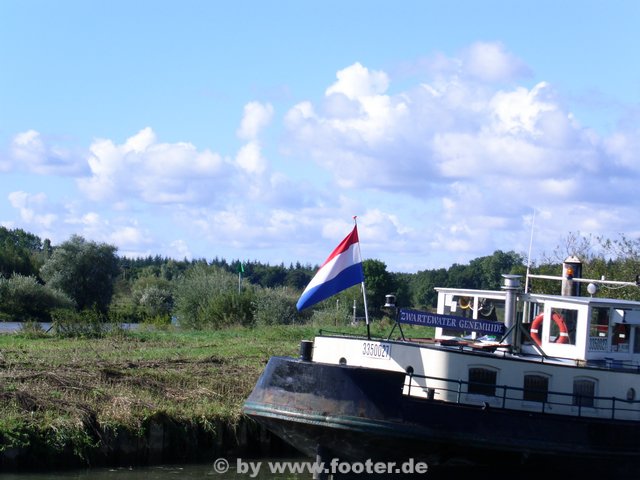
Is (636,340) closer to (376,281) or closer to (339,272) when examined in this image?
(339,272)

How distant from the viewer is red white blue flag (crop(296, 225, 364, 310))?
1569 cm

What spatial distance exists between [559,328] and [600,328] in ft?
2.43

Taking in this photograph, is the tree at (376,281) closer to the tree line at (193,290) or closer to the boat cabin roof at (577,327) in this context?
the tree line at (193,290)

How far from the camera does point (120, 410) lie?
17.2 m

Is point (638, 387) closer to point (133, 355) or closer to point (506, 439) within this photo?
point (506, 439)

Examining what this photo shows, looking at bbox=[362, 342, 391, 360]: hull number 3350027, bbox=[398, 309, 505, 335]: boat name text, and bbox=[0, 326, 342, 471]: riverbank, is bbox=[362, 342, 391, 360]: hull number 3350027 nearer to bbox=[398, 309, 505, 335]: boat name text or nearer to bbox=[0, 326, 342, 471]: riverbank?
bbox=[398, 309, 505, 335]: boat name text

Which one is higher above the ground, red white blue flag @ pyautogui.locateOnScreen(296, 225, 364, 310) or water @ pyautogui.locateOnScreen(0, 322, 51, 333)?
red white blue flag @ pyautogui.locateOnScreen(296, 225, 364, 310)

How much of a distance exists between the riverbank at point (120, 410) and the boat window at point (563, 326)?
Result: 5816 mm

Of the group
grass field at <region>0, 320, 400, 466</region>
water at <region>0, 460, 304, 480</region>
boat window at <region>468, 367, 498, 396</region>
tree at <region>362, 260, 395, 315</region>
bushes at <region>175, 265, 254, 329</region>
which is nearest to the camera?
water at <region>0, 460, 304, 480</region>

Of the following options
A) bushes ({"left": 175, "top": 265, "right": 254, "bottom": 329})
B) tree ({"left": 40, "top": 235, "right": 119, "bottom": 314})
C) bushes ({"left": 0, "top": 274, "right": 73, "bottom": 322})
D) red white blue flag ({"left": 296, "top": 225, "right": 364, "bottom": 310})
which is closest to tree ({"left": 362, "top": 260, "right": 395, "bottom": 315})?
bushes ({"left": 175, "top": 265, "right": 254, "bottom": 329})

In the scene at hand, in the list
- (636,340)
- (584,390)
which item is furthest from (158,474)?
(636,340)

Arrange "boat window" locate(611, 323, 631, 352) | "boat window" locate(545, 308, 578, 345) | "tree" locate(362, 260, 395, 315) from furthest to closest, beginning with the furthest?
"tree" locate(362, 260, 395, 315), "boat window" locate(611, 323, 631, 352), "boat window" locate(545, 308, 578, 345)

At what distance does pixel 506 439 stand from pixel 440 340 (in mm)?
2733

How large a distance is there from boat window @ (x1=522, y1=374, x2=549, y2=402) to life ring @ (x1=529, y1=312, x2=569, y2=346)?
973mm
